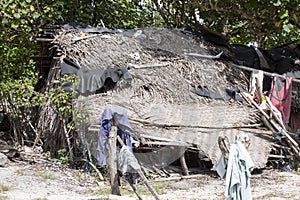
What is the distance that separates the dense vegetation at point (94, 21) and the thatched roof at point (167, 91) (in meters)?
1.03

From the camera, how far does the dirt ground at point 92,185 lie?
302 inches

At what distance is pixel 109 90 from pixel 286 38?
621 cm

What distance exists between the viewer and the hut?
912 cm

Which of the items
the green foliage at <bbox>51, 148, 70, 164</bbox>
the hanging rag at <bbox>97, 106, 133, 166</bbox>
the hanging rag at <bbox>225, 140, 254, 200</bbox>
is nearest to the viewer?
the hanging rag at <bbox>225, 140, 254, 200</bbox>

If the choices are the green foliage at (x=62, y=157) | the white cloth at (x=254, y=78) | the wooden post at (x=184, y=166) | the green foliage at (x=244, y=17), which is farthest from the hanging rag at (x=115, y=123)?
the white cloth at (x=254, y=78)

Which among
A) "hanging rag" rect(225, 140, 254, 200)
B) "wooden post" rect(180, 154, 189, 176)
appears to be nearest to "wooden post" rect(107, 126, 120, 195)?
"hanging rag" rect(225, 140, 254, 200)

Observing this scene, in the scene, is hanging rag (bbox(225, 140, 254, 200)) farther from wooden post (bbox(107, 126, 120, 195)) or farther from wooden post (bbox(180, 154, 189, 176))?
wooden post (bbox(180, 154, 189, 176))

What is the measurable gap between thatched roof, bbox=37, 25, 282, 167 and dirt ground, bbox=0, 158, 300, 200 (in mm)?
561

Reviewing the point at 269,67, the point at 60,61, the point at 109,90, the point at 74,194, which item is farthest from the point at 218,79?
the point at 74,194

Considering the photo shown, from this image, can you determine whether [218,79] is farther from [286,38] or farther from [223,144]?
[223,144]

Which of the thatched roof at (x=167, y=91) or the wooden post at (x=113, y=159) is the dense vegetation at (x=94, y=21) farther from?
the wooden post at (x=113, y=159)

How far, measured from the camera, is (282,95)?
1052 cm

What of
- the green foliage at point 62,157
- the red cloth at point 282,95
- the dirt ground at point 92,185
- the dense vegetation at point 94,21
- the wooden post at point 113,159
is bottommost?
the dirt ground at point 92,185

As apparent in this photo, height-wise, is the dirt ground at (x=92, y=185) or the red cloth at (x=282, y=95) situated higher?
the red cloth at (x=282, y=95)
